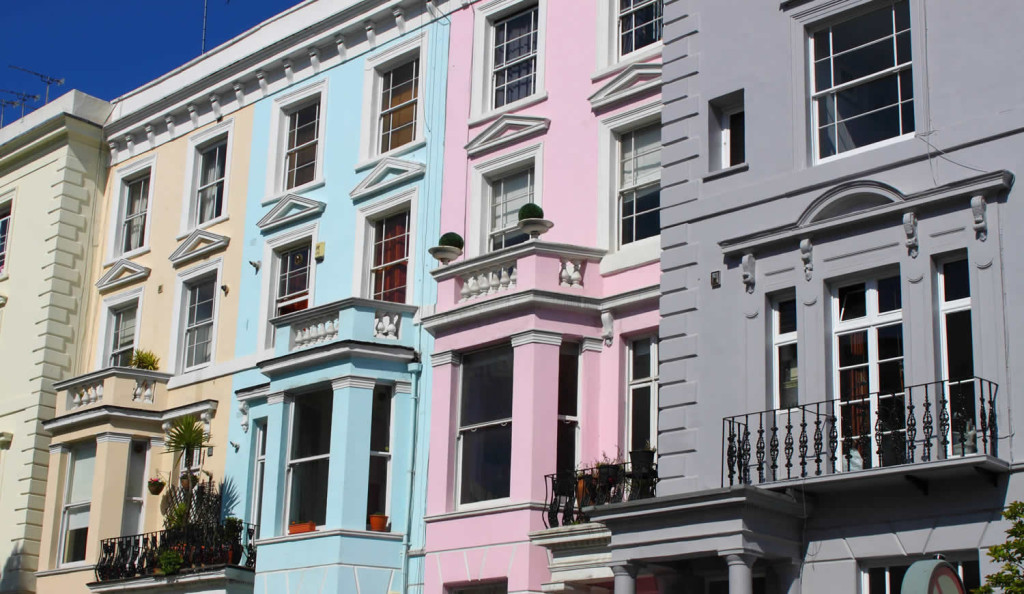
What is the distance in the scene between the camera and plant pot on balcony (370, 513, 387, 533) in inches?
873

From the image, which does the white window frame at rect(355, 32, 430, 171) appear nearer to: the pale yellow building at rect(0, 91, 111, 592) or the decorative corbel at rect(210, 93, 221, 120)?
the decorative corbel at rect(210, 93, 221, 120)

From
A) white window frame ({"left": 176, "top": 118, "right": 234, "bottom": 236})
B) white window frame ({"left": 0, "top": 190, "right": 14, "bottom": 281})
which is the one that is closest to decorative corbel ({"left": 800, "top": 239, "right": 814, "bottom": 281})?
white window frame ({"left": 176, "top": 118, "right": 234, "bottom": 236})

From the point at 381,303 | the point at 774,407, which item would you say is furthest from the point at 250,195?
the point at 774,407

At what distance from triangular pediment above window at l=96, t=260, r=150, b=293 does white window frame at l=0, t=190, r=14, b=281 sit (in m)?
3.08

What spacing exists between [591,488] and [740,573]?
4401 millimetres

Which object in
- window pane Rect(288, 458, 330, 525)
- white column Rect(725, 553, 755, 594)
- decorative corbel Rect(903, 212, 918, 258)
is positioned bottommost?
white column Rect(725, 553, 755, 594)

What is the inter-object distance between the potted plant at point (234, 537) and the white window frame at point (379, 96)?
6.31 metres

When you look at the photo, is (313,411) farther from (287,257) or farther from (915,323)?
(915,323)

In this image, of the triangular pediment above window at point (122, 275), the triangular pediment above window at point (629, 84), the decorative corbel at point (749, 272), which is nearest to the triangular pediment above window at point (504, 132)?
the triangular pediment above window at point (629, 84)

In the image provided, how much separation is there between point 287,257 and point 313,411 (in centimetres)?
410

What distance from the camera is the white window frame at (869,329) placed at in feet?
49.6

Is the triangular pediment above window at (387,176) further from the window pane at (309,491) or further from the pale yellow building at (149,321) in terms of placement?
the window pane at (309,491)

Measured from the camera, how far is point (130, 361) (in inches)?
1144

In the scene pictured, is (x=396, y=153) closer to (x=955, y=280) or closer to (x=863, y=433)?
(x=863, y=433)
